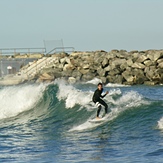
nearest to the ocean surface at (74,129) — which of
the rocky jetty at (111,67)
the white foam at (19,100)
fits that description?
the white foam at (19,100)

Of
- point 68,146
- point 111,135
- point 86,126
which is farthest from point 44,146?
point 86,126

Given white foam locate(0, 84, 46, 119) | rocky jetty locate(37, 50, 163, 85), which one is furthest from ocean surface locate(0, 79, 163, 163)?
rocky jetty locate(37, 50, 163, 85)

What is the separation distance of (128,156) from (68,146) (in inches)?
111

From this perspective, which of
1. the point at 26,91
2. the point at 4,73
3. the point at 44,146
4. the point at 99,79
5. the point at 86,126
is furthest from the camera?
the point at 4,73

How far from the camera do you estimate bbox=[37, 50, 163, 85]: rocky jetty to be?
46.4 m

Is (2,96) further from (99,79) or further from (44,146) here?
(99,79)

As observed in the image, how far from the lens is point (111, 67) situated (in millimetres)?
48969

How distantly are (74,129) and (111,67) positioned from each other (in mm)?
30229

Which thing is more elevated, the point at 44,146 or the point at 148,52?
the point at 148,52

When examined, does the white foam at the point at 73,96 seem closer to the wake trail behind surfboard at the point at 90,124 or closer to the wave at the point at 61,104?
the wave at the point at 61,104

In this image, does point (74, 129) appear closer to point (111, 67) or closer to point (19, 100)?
point (19, 100)

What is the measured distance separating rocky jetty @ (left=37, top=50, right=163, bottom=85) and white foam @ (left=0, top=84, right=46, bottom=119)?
17521 millimetres

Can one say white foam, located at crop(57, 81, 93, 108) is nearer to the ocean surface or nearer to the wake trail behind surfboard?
the ocean surface

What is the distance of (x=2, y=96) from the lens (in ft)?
102
